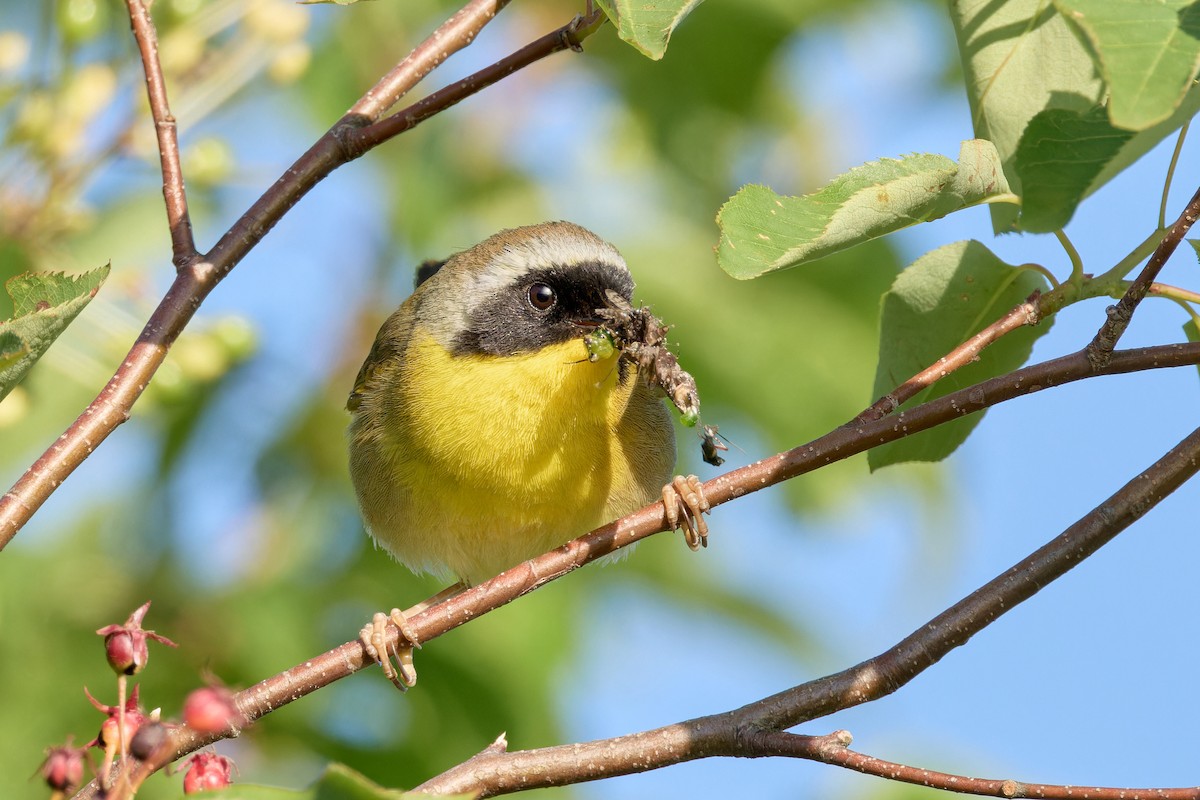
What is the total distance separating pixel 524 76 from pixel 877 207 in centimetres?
284

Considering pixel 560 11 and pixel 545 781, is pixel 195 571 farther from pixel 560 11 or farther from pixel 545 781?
pixel 560 11

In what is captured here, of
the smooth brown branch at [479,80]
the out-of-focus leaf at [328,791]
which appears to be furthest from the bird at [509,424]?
the out-of-focus leaf at [328,791]

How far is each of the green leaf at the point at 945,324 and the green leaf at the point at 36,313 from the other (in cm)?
141

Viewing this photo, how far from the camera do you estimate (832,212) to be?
1.83m

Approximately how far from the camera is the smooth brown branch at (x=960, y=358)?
87.6 inches

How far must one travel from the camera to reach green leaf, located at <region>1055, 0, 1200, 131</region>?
4.71ft

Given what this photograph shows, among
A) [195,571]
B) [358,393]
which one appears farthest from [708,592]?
[195,571]

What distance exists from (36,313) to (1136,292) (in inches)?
63.3

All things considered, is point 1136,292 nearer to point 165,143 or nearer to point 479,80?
point 479,80

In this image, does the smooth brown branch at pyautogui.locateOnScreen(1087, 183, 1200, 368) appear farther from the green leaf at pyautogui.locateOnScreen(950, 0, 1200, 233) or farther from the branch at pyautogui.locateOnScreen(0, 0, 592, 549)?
the branch at pyautogui.locateOnScreen(0, 0, 592, 549)

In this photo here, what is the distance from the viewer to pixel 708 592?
3.92m

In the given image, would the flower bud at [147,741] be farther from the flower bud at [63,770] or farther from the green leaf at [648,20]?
the green leaf at [648,20]

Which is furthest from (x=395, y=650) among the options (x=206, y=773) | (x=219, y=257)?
(x=206, y=773)

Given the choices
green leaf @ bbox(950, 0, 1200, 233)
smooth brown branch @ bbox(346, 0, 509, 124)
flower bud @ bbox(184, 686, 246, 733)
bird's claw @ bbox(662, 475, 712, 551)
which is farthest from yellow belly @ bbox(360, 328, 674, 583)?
flower bud @ bbox(184, 686, 246, 733)
